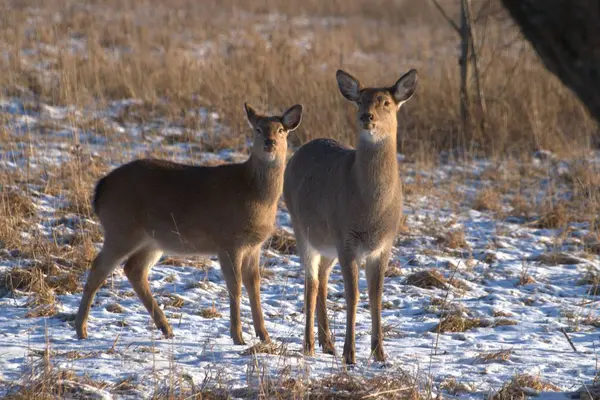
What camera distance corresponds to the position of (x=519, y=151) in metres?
13.3

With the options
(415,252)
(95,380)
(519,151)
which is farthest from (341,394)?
(519,151)

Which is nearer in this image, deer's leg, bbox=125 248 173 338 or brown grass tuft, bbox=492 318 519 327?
deer's leg, bbox=125 248 173 338

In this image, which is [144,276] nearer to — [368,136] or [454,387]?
[368,136]

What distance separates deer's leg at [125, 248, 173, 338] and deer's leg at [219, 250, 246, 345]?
51 cm

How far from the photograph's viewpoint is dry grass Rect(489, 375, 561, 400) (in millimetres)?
5348

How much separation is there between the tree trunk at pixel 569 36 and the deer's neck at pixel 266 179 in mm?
3819

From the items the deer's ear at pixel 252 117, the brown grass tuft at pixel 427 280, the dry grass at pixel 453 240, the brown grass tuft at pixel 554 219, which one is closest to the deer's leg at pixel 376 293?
the deer's ear at pixel 252 117

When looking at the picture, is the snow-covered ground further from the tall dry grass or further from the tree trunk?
the tree trunk

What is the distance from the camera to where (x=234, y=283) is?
6.74 m

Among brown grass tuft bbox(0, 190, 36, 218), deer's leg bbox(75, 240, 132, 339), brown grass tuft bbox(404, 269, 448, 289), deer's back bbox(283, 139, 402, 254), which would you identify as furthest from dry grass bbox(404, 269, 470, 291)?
brown grass tuft bbox(0, 190, 36, 218)

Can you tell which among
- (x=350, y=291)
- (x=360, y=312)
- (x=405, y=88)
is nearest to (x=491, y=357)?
(x=350, y=291)

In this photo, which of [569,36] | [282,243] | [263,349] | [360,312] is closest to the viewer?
[569,36]

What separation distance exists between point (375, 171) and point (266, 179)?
3.18 feet

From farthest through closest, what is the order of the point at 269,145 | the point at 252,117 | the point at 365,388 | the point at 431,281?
the point at 431,281
the point at 252,117
the point at 269,145
the point at 365,388
